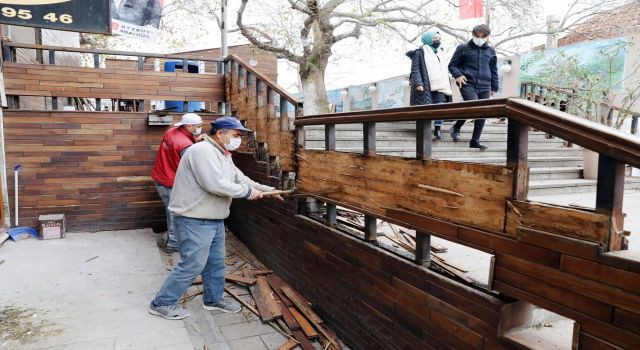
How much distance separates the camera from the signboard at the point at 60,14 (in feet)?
19.5

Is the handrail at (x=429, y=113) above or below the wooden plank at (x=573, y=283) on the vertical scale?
above

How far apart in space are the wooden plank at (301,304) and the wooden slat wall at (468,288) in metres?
0.09

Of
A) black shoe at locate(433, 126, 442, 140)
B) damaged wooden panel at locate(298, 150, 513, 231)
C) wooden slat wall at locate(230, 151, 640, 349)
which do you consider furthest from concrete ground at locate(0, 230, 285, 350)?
black shoe at locate(433, 126, 442, 140)

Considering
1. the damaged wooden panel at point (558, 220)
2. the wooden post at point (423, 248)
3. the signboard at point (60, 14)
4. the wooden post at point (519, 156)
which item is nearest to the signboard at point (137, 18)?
the signboard at point (60, 14)

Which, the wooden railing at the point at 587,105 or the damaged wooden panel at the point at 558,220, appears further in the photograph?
the wooden railing at the point at 587,105

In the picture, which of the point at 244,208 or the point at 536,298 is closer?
the point at 536,298

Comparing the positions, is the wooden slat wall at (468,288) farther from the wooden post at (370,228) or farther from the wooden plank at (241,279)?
the wooden plank at (241,279)

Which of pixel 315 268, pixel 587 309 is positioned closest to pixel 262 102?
pixel 315 268

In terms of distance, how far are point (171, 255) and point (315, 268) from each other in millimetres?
2754

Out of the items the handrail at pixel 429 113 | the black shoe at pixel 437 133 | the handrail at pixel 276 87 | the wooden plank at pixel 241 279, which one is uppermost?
the handrail at pixel 276 87

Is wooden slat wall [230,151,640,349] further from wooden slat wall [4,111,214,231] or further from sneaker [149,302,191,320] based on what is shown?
wooden slat wall [4,111,214,231]

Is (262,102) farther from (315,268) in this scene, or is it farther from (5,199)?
(5,199)

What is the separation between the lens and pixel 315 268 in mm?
4512

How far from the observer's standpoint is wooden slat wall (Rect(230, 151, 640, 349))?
1.91 meters
